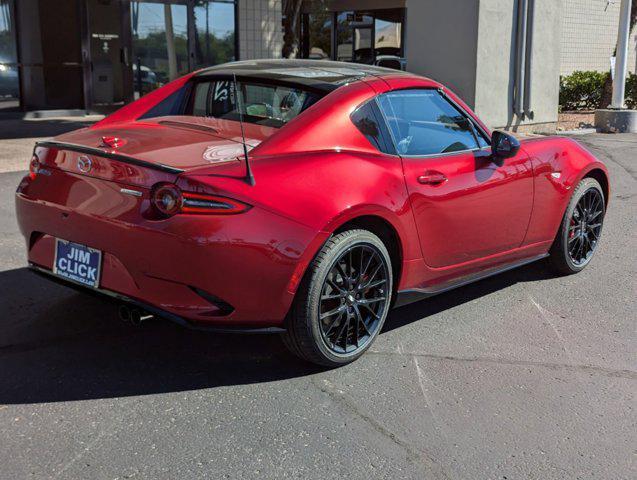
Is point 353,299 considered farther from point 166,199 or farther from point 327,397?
point 166,199

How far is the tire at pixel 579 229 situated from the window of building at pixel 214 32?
12502 millimetres

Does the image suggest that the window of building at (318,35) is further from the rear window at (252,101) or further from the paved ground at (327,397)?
the paved ground at (327,397)

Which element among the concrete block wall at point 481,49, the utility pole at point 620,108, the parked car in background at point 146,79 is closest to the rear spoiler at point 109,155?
the concrete block wall at point 481,49

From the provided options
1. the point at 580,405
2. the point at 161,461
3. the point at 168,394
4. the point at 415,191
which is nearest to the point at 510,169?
the point at 415,191

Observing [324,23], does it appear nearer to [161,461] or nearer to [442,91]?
[442,91]

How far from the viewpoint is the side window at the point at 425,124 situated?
449cm

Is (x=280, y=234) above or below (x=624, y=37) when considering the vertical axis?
below

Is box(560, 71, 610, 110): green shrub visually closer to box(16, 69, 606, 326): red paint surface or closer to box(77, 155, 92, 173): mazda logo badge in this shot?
box(16, 69, 606, 326): red paint surface

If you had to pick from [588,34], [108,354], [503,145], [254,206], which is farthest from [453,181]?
[588,34]

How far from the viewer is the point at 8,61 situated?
16.2m

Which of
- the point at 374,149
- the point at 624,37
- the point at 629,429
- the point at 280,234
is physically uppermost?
→ the point at 624,37

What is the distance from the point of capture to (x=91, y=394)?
12.2ft

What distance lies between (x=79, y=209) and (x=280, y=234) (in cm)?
103

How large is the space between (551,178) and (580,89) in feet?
57.3
